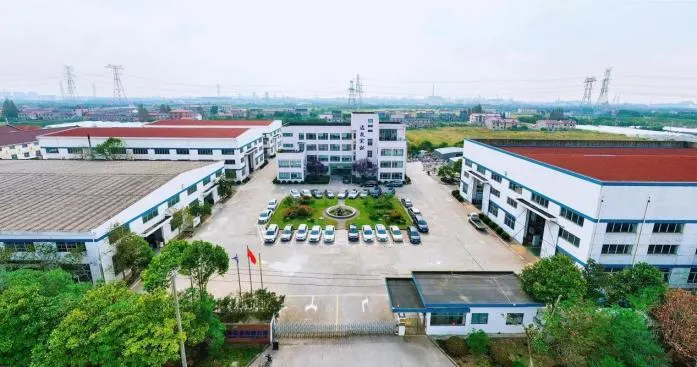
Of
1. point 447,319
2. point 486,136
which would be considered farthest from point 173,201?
point 486,136

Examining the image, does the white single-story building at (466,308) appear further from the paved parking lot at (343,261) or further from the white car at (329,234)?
the white car at (329,234)

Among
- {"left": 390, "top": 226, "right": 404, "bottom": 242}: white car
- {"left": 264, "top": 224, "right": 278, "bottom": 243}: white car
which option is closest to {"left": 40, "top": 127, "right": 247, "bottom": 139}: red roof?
{"left": 264, "top": 224, "right": 278, "bottom": 243}: white car

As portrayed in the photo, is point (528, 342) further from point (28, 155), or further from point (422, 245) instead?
point (28, 155)

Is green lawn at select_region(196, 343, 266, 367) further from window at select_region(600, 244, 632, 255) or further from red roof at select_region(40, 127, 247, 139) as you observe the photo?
red roof at select_region(40, 127, 247, 139)

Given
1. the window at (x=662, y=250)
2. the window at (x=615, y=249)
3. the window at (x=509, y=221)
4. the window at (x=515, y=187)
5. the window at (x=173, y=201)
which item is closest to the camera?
the window at (x=615, y=249)

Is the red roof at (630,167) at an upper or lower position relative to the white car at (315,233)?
upper

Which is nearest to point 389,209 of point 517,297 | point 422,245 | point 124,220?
point 422,245

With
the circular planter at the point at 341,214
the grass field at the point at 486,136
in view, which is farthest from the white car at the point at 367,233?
the grass field at the point at 486,136
